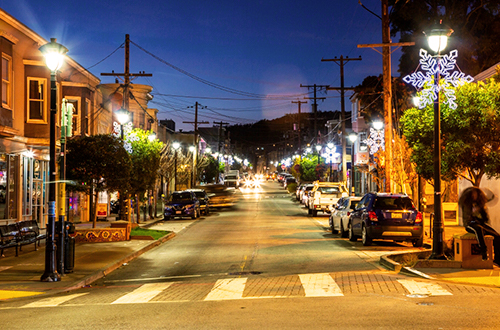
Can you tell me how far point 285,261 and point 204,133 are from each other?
14766 cm

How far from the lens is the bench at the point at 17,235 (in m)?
17.4

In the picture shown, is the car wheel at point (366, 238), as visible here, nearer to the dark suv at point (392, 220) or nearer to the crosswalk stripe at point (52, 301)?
the dark suv at point (392, 220)

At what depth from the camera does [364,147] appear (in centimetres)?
5550

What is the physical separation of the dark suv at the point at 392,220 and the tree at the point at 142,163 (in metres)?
10.9

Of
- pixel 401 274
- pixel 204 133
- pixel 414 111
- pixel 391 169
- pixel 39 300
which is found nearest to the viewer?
pixel 39 300

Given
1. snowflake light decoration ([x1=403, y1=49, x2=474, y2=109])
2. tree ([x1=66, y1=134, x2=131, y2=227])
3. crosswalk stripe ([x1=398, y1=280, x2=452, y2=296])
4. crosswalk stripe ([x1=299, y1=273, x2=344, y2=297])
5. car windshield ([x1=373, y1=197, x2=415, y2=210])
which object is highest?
snowflake light decoration ([x1=403, y1=49, x2=474, y2=109])

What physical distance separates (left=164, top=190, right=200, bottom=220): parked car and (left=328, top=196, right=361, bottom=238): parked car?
13977 mm

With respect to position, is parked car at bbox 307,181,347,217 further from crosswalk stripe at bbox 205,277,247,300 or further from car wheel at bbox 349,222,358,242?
crosswalk stripe at bbox 205,277,247,300

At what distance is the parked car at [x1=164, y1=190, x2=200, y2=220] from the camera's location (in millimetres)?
36000

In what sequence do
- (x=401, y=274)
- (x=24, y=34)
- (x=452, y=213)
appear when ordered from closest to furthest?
(x=401, y=274)
(x=24, y=34)
(x=452, y=213)

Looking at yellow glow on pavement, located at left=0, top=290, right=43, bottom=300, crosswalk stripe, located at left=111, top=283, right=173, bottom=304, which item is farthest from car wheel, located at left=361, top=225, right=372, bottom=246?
yellow glow on pavement, located at left=0, top=290, right=43, bottom=300

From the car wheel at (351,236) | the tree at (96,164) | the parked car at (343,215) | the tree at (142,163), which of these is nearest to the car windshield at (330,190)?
the parked car at (343,215)

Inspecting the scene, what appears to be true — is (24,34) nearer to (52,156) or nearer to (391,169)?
(52,156)

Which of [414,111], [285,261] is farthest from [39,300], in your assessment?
[414,111]
